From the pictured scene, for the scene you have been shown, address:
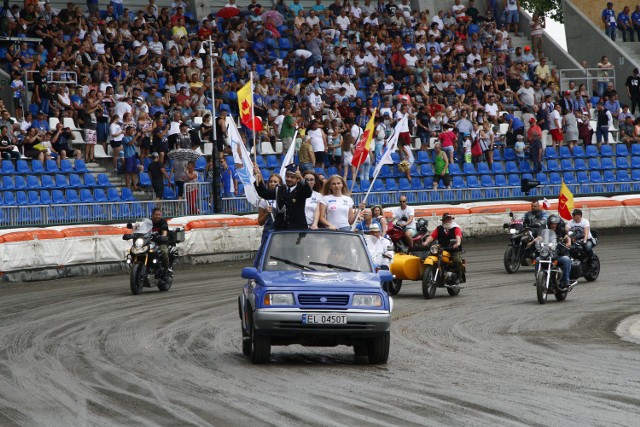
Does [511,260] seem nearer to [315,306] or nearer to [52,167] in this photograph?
[52,167]

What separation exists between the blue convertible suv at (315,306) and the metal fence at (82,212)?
1345cm

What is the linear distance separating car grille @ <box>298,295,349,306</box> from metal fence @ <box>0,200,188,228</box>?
14.3 meters

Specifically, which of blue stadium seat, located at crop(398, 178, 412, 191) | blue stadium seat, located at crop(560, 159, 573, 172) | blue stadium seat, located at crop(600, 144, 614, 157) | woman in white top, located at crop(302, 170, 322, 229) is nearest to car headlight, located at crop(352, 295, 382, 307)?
woman in white top, located at crop(302, 170, 322, 229)

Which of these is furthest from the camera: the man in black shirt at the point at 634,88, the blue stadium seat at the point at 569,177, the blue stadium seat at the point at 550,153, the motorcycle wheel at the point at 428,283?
the man in black shirt at the point at 634,88

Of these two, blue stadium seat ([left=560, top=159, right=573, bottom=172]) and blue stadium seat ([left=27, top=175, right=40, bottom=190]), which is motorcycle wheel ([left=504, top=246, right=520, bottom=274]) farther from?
blue stadium seat ([left=560, top=159, right=573, bottom=172])

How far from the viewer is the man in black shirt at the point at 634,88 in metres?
42.4

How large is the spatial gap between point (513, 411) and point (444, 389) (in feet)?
4.66

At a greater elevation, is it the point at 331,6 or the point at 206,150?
the point at 331,6

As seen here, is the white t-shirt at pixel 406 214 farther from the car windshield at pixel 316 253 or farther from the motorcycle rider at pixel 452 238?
the car windshield at pixel 316 253

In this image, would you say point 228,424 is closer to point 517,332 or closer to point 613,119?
point 517,332

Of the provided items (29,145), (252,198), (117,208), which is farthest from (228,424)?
(29,145)

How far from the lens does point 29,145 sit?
28.9m

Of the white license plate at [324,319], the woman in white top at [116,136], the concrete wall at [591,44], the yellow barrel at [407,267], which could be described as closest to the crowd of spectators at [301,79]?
the woman in white top at [116,136]

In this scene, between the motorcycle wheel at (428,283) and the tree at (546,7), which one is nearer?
the motorcycle wheel at (428,283)
